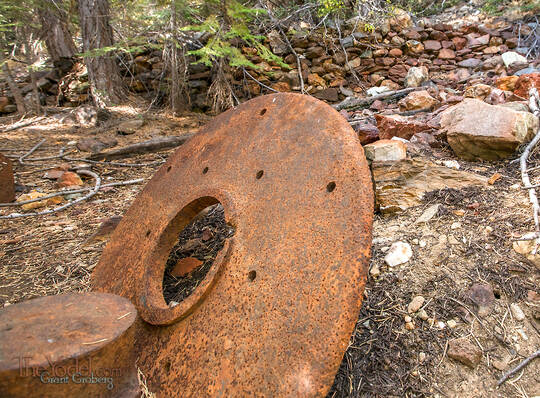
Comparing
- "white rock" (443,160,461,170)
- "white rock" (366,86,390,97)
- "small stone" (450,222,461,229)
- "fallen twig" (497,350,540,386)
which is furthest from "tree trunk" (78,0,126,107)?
"fallen twig" (497,350,540,386)

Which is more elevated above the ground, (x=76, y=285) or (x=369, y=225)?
(x=369, y=225)

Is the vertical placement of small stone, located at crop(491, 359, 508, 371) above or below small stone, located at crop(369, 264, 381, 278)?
below

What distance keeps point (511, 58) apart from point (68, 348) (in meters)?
7.10

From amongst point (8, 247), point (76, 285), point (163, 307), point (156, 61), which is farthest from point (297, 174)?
point (156, 61)

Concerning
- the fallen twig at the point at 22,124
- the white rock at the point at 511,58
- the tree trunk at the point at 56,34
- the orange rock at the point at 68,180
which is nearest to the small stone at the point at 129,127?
the orange rock at the point at 68,180

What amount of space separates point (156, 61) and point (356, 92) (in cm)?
412

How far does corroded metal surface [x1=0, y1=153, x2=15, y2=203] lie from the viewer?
2.98 metres

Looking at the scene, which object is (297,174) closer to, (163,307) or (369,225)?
(369,225)

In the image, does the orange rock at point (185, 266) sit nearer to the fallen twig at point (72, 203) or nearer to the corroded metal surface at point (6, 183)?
the fallen twig at point (72, 203)

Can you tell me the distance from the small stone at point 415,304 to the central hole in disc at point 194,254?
3.43 ft

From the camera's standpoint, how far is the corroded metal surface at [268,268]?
94cm

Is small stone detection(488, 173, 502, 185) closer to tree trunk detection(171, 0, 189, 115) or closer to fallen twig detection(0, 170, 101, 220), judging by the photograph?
fallen twig detection(0, 170, 101, 220)

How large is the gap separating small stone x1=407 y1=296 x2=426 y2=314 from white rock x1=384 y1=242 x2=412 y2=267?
0.24 meters

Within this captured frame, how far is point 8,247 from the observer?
2.35 meters
